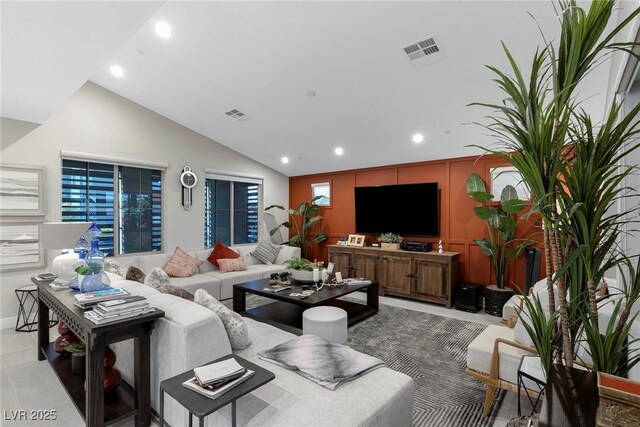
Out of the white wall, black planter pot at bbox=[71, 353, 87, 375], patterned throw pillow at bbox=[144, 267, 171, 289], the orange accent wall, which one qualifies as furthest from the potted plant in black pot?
black planter pot at bbox=[71, 353, 87, 375]

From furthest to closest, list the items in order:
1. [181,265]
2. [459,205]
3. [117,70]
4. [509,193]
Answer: [459,205]
[181,265]
[509,193]
[117,70]

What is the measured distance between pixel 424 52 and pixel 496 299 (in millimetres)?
3404

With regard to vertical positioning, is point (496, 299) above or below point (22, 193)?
below

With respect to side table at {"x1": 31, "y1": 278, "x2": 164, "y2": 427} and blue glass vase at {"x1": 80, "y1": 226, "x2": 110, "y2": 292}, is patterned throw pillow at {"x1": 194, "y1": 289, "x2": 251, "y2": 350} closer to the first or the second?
side table at {"x1": 31, "y1": 278, "x2": 164, "y2": 427}

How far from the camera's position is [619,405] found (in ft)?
3.35

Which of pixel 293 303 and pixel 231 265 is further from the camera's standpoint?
pixel 231 265

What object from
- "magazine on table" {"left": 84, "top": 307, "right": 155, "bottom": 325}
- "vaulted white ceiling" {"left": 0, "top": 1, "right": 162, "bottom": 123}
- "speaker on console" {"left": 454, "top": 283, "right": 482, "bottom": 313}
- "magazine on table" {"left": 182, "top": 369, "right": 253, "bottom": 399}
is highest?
"vaulted white ceiling" {"left": 0, "top": 1, "right": 162, "bottom": 123}

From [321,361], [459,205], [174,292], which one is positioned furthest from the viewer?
[459,205]

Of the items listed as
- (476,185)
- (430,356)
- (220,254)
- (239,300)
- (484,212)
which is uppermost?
(476,185)

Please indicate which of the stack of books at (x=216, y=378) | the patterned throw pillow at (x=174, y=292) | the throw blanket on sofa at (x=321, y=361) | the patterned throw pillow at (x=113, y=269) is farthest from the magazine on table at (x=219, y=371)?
the patterned throw pillow at (x=113, y=269)

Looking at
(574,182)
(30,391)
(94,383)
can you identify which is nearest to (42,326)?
(30,391)

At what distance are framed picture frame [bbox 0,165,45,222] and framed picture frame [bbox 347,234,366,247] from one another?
4.77 m

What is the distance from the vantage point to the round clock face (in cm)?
544

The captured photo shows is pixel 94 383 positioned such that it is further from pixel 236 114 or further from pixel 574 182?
pixel 236 114
